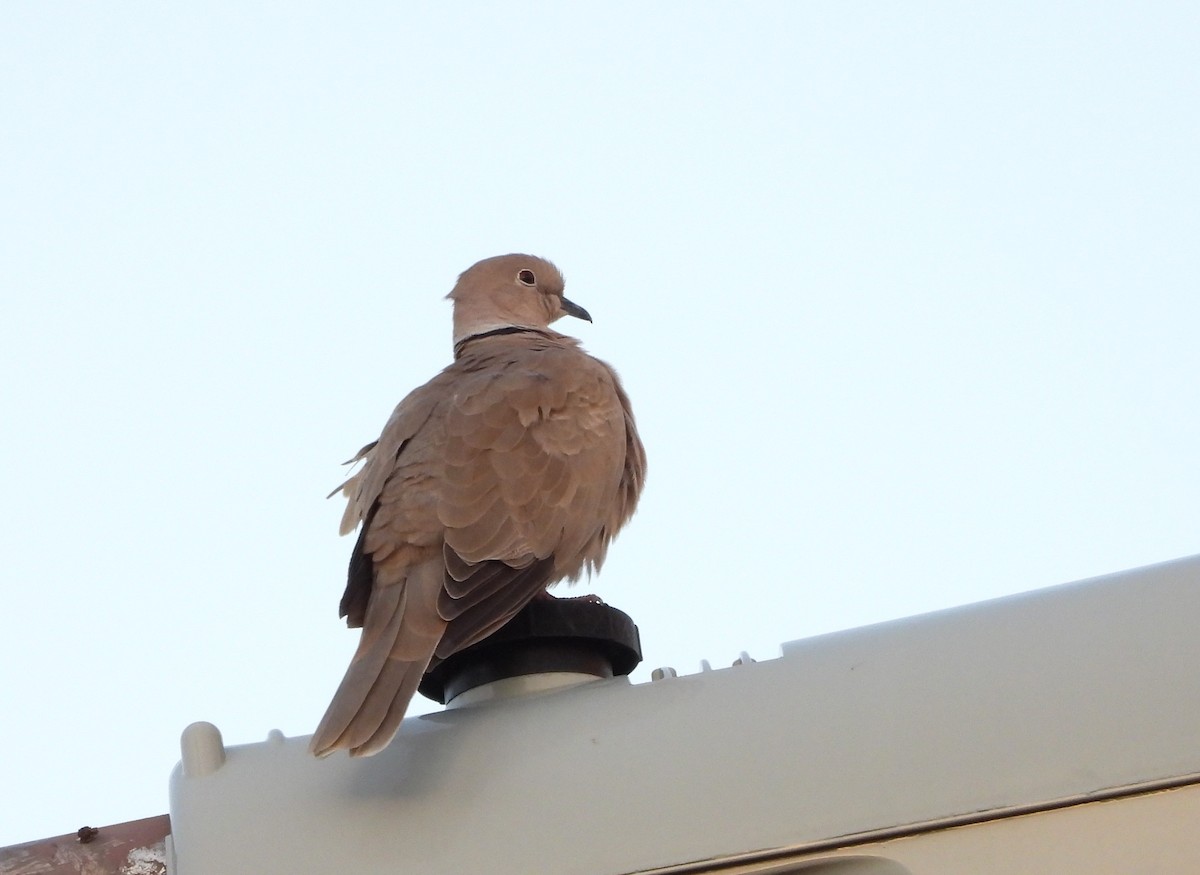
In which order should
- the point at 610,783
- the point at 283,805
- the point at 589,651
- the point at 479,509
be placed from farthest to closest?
the point at 479,509 → the point at 589,651 → the point at 283,805 → the point at 610,783

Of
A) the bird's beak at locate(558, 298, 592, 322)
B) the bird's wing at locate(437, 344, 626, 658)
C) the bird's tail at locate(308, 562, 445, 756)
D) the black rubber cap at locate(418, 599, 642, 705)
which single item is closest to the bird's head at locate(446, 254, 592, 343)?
the bird's beak at locate(558, 298, 592, 322)

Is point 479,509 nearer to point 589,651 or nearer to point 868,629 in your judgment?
point 589,651

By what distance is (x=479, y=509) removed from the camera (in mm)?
2938

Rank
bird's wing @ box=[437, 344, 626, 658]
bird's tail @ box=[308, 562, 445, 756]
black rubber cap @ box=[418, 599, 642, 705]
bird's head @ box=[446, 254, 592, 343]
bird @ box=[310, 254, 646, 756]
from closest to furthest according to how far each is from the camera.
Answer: bird's tail @ box=[308, 562, 445, 756] < black rubber cap @ box=[418, 599, 642, 705] < bird @ box=[310, 254, 646, 756] < bird's wing @ box=[437, 344, 626, 658] < bird's head @ box=[446, 254, 592, 343]

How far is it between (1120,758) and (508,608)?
122 centimetres

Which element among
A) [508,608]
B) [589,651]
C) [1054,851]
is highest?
[508,608]

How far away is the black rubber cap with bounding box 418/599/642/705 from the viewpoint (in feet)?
7.22

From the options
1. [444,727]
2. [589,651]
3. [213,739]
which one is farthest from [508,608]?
[213,739]

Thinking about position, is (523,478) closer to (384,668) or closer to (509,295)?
(384,668)

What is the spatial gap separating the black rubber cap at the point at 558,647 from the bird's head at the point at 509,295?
8.25 ft

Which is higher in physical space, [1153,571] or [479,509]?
[479,509]

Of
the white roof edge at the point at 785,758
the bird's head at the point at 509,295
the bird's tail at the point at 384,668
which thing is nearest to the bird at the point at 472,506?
the bird's tail at the point at 384,668

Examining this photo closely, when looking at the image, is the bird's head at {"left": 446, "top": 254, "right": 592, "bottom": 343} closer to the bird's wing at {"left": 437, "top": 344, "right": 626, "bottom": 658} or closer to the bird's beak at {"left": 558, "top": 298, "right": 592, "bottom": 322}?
the bird's beak at {"left": 558, "top": 298, "right": 592, "bottom": 322}

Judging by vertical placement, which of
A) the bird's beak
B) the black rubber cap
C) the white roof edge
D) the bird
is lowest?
the white roof edge
